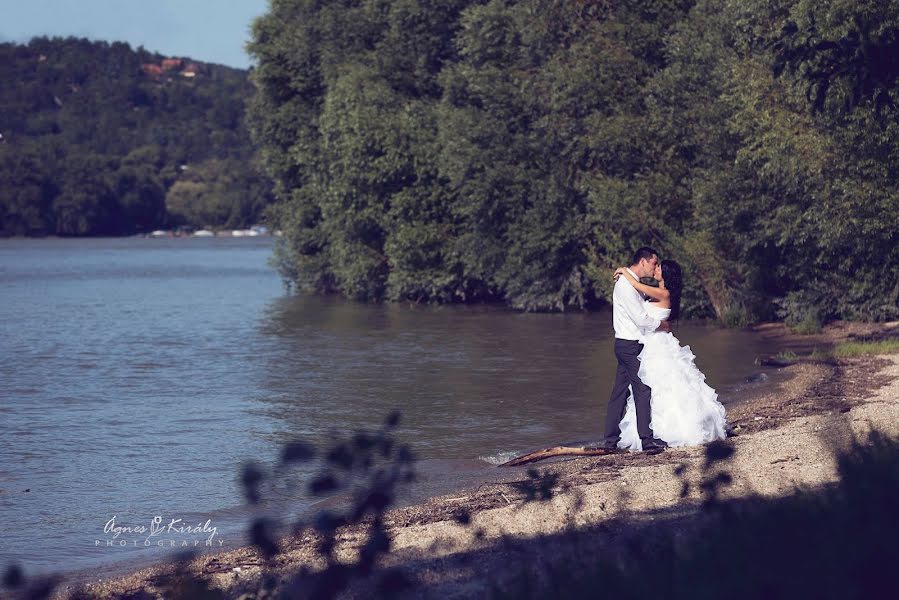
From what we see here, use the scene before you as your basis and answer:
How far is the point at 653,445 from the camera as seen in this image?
12125 millimetres

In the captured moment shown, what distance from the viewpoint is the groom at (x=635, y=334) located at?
11844 mm

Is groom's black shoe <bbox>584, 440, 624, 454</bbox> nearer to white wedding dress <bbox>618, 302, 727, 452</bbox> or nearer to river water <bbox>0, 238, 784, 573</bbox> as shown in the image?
white wedding dress <bbox>618, 302, 727, 452</bbox>

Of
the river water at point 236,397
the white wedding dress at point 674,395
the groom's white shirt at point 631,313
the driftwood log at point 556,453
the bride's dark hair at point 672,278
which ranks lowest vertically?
the river water at point 236,397

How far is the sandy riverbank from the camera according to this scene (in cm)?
764

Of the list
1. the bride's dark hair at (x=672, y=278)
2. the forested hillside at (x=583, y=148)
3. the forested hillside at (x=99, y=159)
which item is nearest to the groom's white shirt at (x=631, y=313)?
the bride's dark hair at (x=672, y=278)

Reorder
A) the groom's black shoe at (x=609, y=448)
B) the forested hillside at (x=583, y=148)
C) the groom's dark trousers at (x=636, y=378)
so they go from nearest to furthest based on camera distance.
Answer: the groom's dark trousers at (x=636, y=378) → the groom's black shoe at (x=609, y=448) → the forested hillside at (x=583, y=148)

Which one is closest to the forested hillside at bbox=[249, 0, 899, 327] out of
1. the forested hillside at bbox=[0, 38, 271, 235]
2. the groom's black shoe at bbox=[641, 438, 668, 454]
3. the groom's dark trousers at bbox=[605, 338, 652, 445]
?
the groom's dark trousers at bbox=[605, 338, 652, 445]

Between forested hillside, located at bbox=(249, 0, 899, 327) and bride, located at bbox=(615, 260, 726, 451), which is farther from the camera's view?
forested hillside, located at bbox=(249, 0, 899, 327)

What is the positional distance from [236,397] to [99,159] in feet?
442

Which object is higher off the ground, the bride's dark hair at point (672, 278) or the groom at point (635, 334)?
the bride's dark hair at point (672, 278)

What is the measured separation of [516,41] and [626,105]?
5.53 m

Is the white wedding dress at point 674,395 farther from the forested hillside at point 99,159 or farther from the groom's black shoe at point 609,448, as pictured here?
the forested hillside at point 99,159

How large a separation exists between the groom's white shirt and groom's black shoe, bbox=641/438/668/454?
3.47 feet

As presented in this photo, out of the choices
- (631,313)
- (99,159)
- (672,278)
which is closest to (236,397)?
(631,313)
